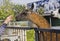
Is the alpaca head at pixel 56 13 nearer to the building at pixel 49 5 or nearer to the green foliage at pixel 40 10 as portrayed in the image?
the building at pixel 49 5

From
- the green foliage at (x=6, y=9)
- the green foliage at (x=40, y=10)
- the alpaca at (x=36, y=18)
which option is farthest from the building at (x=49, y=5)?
the alpaca at (x=36, y=18)

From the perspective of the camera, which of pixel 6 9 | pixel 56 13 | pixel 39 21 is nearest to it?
pixel 39 21

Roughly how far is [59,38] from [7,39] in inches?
60.6

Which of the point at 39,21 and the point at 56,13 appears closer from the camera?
the point at 39,21

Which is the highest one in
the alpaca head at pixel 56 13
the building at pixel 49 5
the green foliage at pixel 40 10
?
the building at pixel 49 5

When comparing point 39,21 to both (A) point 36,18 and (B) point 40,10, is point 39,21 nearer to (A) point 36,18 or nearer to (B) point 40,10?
(A) point 36,18

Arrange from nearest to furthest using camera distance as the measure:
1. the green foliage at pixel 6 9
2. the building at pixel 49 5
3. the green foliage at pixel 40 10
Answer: the green foliage at pixel 6 9, the green foliage at pixel 40 10, the building at pixel 49 5

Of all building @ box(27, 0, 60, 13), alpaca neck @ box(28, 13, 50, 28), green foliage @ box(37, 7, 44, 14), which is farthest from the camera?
building @ box(27, 0, 60, 13)

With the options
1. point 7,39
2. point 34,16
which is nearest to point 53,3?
point 7,39

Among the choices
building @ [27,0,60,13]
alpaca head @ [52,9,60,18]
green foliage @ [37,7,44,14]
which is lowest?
alpaca head @ [52,9,60,18]

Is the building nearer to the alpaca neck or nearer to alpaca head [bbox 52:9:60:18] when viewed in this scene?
alpaca head [bbox 52:9:60:18]

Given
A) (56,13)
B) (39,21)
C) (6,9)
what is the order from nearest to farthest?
(39,21) < (6,9) < (56,13)

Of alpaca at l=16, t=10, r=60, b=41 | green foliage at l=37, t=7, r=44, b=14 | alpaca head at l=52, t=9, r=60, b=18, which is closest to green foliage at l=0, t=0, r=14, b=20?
green foliage at l=37, t=7, r=44, b=14

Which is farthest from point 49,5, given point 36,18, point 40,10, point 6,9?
point 36,18
